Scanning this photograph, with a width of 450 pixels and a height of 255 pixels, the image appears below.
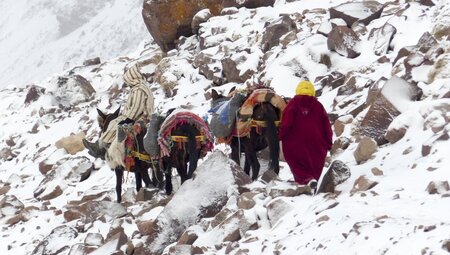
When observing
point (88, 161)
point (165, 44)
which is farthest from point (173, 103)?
point (165, 44)

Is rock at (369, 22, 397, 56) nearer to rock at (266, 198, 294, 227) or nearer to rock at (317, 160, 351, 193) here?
rock at (317, 160, 351, 193)

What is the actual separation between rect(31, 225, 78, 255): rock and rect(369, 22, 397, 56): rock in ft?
18.8

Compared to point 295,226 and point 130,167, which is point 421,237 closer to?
point 295,226

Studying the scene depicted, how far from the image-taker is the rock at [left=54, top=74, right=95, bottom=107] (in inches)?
758

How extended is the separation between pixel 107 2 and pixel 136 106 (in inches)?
2508

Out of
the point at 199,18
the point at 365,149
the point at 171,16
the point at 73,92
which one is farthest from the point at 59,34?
the point at 365,149

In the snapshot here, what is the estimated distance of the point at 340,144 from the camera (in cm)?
848

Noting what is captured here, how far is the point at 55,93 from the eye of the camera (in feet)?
63.7

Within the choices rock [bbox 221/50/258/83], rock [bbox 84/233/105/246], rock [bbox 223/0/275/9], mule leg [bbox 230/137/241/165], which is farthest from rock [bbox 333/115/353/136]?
rock [bbox 223/0/275/9]

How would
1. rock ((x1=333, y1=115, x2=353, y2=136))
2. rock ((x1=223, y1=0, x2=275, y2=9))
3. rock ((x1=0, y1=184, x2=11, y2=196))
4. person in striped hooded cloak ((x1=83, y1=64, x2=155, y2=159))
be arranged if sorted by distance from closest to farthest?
1. rock ((x1=333, y1=115, x2=353, y2=136))
2. person in striped hooded cloak ((x1=83, y1=64, x2=155, y2=159))
3. rock ((x1=0, y1=184, x2=11, y2=196))
4. rock ((x1=223, y1=0, x2=275, y2=9))

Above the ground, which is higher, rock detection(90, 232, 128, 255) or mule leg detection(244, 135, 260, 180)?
rock detection(90, 232, 128, 255)

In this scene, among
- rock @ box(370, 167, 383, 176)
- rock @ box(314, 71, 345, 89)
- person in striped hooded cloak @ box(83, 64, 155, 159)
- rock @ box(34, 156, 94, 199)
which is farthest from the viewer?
rock @ box(34, 156, 94, 199)

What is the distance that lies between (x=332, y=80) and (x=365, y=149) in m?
3.77

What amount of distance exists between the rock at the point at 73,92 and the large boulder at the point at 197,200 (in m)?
12.2
